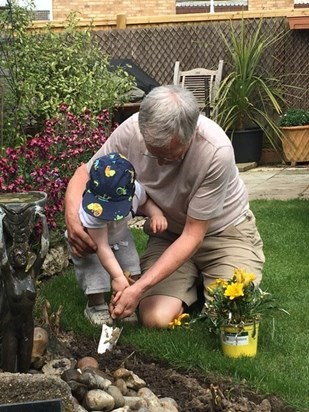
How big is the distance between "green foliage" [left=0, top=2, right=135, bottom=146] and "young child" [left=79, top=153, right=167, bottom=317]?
8.33 feet

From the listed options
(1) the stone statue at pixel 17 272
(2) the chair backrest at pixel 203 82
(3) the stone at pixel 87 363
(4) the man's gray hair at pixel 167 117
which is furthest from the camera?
(2) the chair backrest at pixel 203 82

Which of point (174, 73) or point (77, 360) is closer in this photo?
point (77, 360)

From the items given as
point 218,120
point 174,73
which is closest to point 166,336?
point 218,120

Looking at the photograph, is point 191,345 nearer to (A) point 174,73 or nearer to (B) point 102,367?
(B) point 102,367

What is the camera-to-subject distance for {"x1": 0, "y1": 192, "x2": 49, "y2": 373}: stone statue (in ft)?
11.6

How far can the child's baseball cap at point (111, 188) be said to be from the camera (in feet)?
14.2

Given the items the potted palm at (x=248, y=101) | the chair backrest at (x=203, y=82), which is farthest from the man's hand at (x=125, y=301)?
the chair backrest at (x=203, y=82)

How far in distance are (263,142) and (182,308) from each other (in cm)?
804

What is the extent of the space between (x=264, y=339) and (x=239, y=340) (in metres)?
0.35

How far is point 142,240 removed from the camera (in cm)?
700

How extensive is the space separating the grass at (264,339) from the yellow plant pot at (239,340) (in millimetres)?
53

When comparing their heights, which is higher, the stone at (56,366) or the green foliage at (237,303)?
the green foliage at (237,303)

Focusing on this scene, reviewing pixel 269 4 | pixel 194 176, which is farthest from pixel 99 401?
pixel 269 4

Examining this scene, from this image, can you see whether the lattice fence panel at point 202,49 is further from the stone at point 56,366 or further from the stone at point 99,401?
the stone at point 99,401
